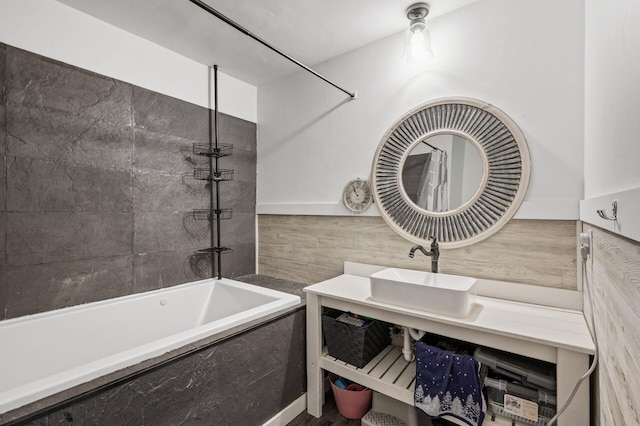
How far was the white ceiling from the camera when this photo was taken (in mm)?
1812

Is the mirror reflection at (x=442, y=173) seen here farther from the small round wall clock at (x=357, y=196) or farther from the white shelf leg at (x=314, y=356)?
the white shelf leg at (x=314, y=356)

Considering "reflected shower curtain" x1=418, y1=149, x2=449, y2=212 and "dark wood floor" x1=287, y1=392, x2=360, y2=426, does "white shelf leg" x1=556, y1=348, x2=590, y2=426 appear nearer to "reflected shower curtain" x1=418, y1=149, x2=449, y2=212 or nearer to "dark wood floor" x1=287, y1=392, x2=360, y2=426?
"reflected shower curtain" x1=418, y1=149, x2=449, y2=212

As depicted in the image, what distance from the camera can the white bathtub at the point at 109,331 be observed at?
1.17 meters

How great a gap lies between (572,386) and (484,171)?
1.08 metres

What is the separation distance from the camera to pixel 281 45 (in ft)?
7.50

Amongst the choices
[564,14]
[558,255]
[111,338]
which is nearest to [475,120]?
[564,14]

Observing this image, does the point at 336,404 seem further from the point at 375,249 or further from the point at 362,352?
the point at 375,249

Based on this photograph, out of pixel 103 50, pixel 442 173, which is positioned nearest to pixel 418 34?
pixel 442 173

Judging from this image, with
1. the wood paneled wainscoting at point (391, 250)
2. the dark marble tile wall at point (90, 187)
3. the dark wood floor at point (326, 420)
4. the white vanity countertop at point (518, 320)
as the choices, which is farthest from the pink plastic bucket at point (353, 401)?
the dark marble tile wall at point (90, 187)

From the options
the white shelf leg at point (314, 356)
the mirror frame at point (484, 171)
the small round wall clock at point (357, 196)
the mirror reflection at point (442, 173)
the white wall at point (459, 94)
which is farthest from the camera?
the small round wall clock at point (357, 196)

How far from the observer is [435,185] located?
1.92m

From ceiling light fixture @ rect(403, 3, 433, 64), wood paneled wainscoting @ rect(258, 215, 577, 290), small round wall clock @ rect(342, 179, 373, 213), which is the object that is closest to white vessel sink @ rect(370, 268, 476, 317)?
wood paneled wainscoting @ rect(258, 215, 577, 290)

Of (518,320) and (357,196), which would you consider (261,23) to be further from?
(518,320)

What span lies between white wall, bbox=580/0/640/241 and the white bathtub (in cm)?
160
